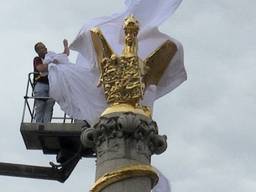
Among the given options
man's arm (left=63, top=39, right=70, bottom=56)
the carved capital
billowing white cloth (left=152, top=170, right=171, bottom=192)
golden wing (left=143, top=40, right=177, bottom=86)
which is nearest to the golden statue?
golden wing (left=143, top=40, right=177, bottom=86)

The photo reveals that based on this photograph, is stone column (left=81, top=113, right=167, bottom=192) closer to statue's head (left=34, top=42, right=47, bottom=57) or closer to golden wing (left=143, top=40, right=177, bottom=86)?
golden wing (left=143, top=40, right=177, bottom=86)

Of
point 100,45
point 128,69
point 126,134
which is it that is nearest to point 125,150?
point 126,134

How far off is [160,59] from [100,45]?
3.51 ft

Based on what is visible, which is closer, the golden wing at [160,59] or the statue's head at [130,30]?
the statue's head at [130,30]

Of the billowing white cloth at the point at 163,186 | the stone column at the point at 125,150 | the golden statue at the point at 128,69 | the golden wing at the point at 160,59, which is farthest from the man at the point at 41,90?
the stone column at the point at 125,150

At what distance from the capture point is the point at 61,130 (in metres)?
17.3

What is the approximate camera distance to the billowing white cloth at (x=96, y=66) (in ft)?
46.9

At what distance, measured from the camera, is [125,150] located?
40.9 ft

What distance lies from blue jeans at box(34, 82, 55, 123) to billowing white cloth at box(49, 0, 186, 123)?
225 centimetres

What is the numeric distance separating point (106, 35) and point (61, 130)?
355cm

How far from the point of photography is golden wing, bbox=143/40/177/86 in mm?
14008

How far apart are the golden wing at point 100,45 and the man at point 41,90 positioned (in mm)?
3531

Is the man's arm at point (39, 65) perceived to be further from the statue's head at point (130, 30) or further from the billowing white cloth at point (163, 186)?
the billowing white cloth at point (163, 186)

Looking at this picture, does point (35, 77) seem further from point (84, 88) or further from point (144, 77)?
point (144, 77)
